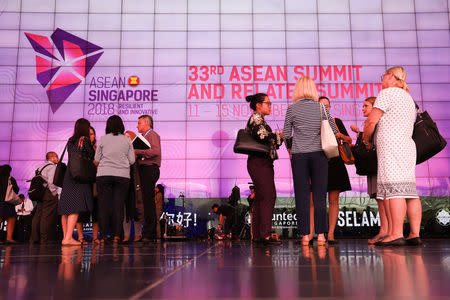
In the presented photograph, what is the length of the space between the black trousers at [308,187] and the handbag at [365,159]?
656 mm

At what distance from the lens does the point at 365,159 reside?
3852 mm

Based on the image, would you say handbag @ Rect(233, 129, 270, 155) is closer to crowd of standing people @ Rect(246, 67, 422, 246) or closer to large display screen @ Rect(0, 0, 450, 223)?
crowd of standing people @ Rect(246, 67, 422, 246)

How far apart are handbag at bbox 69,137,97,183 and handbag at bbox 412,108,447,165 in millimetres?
2975

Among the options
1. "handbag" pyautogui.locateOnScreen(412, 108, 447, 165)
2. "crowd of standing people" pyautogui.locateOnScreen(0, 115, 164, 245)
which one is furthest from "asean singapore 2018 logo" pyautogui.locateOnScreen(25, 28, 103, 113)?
"handbag" pyautogui.locateOnScreen(412, 108, 447, 165)

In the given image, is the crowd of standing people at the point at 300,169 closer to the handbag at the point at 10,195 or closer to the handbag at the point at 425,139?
the handbag at the point at 425,139

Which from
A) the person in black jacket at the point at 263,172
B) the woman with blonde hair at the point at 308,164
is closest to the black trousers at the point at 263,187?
the person in black jacket at the point at 263,172

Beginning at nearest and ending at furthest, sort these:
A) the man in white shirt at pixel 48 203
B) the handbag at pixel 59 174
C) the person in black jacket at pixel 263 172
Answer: the person in black jacket at pixel 263 172 < the handbag at pixel 59 174 < the man in white shirt at pixel 48 203

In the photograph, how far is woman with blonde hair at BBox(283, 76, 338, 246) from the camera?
3281 mm

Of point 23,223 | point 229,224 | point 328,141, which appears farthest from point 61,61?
point 328,141

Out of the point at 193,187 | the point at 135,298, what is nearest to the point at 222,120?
the point at 193,187

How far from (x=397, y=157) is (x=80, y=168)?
2.89 m

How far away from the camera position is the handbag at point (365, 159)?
381 cm

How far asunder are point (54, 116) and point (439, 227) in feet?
29.8

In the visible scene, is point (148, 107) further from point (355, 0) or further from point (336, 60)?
point (355, 0)
